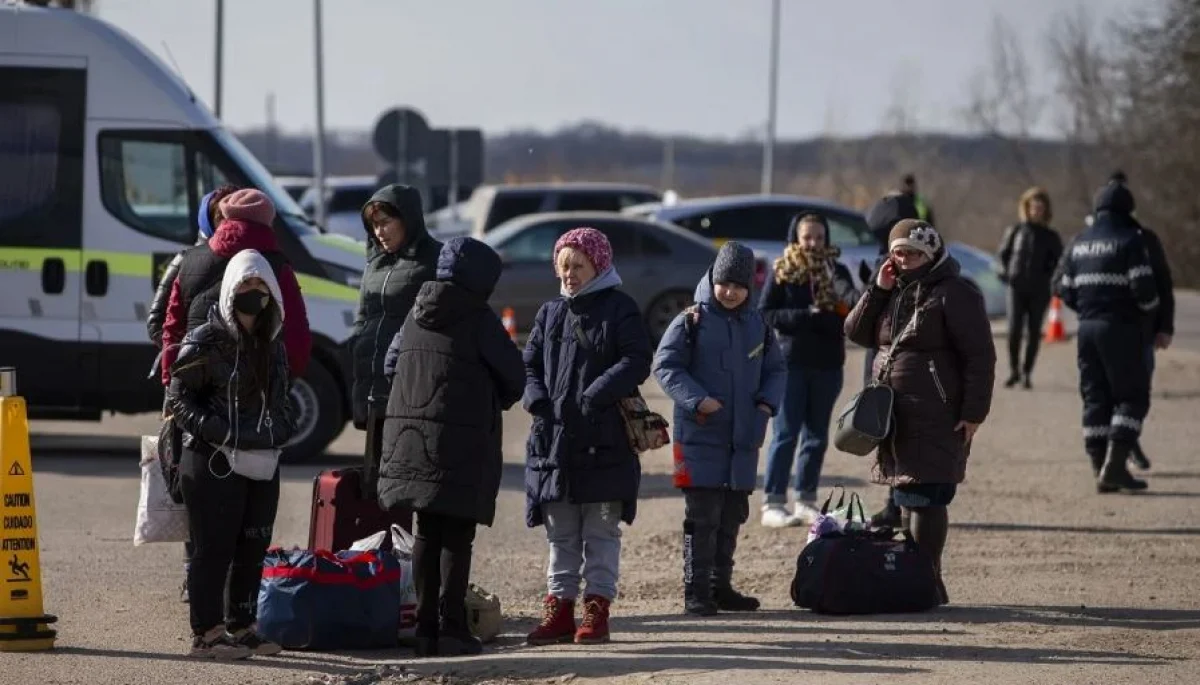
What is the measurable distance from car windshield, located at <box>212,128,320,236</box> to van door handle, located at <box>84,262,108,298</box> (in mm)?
1210

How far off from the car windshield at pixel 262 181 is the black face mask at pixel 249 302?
6.72 meters

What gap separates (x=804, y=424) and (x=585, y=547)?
11.9ft

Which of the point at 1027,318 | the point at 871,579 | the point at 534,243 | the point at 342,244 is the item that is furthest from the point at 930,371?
the point at 534,243

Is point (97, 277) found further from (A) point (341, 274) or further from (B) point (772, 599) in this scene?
(B) point (772, 599)

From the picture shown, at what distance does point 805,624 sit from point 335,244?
670cm

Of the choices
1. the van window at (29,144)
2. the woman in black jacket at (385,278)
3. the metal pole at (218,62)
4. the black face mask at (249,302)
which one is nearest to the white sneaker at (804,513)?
the woman in black jacket at (385,278)

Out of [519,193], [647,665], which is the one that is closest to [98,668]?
[647,665]

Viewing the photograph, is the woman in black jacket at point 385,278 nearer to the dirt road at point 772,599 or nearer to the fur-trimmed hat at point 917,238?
the dirt road at point 772,599

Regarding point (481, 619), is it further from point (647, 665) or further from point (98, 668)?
point (98, 668)

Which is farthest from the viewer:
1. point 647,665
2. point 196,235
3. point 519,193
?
point 519,193

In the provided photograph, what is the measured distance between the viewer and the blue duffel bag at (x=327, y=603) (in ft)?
27.9

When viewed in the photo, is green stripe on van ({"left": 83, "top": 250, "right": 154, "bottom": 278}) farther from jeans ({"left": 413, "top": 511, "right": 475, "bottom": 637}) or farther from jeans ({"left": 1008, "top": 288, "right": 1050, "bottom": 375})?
jeans ({"left": 1008, "top": 288, "right": 1050, "bottom": 375})

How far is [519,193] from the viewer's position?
1288 inches

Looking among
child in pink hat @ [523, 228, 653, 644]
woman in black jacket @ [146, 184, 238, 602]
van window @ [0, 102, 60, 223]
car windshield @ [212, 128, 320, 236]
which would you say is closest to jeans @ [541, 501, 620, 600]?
child in pink hat @ [523, 228, 653, 644]
